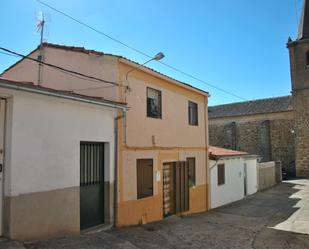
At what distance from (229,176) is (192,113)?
5.55m

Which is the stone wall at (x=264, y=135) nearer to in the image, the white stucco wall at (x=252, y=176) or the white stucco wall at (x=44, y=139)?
the white stucco wall at (x=252, y=176)

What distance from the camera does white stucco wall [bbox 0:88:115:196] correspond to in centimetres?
640

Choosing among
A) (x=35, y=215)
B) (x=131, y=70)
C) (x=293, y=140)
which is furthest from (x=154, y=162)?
(x=293, y=140)

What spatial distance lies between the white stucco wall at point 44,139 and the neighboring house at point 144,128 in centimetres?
167

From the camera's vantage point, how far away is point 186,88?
13.8 m

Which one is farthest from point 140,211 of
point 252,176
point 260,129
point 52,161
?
point 260,129

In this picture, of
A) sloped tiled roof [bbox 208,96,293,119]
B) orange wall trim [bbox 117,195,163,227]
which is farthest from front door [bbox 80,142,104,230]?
sloped tiled roof [bbox 208,96,293,119]

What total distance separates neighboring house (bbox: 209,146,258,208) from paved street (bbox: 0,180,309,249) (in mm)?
1452

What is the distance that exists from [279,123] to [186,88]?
25400 mm

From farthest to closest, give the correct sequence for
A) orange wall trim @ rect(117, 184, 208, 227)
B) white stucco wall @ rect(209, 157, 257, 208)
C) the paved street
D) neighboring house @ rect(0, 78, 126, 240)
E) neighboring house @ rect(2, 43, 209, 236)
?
white stucco wall @ rect(209, 157, 257, 208)
neighboring house @ rect(2, 43, 209, 236)
orange wall trim @ rect(117, 184, 208, 227)
the paved street
neighboring house @ rect(0, 78, 126, 240)

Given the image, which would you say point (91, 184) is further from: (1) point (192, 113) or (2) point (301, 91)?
(2) point (301, 91)

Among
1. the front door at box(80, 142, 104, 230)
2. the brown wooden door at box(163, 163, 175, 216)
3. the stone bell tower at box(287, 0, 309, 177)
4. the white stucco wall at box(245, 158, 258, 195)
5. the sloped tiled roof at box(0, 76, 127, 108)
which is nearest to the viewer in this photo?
the sloped tiled roof at box(0, 76, 127, 108)

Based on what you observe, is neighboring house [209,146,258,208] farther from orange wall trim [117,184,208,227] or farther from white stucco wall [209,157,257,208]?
orange wall trim [117,184,208,227]

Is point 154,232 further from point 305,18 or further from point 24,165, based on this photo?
point 305,18
